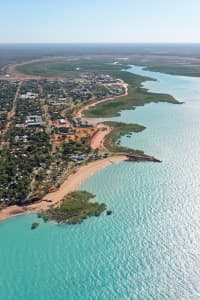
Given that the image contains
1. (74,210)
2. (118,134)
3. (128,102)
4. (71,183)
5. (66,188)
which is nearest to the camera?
(74,210)

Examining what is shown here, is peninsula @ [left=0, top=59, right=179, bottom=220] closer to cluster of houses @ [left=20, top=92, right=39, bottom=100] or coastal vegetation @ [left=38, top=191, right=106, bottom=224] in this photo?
cluster of houses @ [left=20, top=92, right=39, bottom=100]

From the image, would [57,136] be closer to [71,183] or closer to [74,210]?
[71,183]

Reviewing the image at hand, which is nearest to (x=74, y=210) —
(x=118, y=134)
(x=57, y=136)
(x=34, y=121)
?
(x=57, y=136)

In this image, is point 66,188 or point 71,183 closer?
point 66,188

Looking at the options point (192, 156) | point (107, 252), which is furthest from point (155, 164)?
point (107, 252)

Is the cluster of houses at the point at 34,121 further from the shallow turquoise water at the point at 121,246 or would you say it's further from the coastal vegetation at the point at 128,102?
the shallow turquoise water at the point at 121,246

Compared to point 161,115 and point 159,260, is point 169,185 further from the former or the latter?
point 161,115

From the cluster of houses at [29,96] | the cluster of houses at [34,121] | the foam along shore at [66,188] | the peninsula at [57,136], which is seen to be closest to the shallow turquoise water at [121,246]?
the foam along shore at [66,188]
